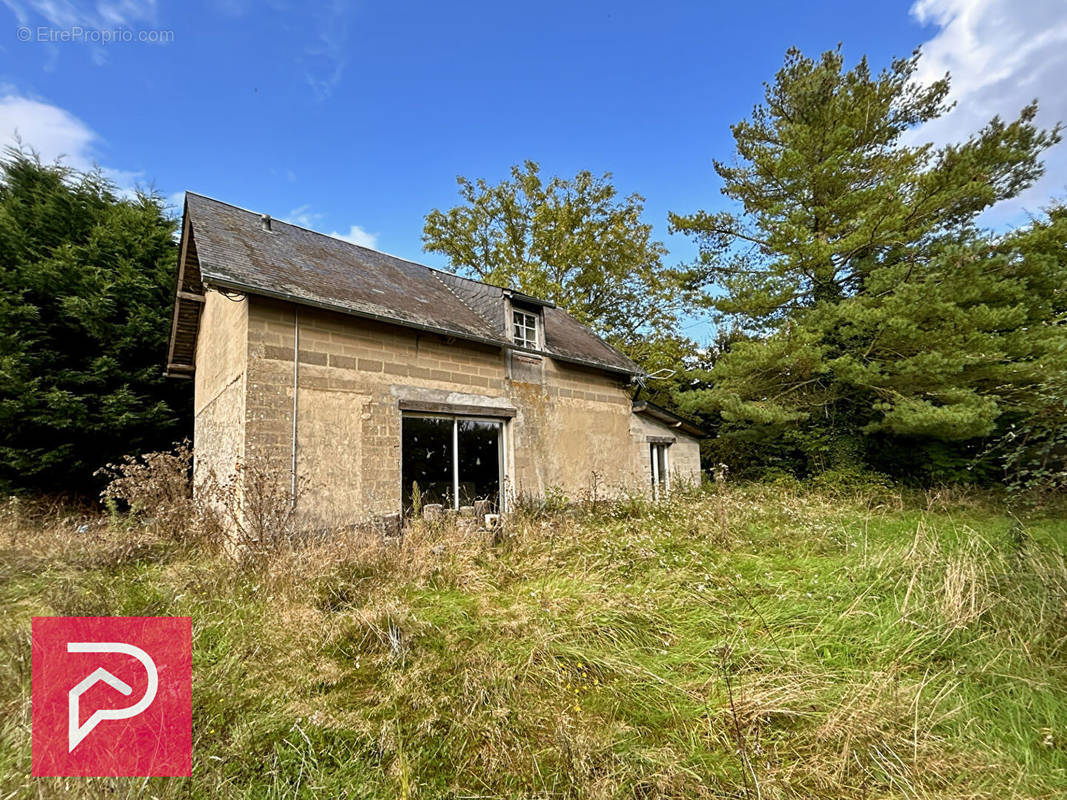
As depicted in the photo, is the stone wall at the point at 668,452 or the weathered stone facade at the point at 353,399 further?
the stone wall at the point at 668,452

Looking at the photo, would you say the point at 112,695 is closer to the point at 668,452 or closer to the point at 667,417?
the point at 667,417

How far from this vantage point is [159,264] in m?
12.7

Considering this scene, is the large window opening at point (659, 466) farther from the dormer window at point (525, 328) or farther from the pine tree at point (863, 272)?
the dormer window at point (525, 328)

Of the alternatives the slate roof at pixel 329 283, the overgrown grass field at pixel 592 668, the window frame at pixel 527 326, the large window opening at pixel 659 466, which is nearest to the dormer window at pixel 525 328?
the window frame at pixel 527 326

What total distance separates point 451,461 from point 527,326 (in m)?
3.70

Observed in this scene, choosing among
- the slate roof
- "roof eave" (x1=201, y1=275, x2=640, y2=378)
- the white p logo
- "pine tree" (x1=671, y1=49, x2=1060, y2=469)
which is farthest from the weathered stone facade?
"pine tree" (x1=671, y1=49, x2=1060, y2=469)

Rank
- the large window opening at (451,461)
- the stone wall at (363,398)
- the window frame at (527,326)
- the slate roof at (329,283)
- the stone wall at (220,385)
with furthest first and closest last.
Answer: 1. the window frame at (527,326)
2. the large window opening at (451,461)
3. the slate roof at (329,283)
4. the stone wall at (220,385)
5. the stone wall at (363,398)

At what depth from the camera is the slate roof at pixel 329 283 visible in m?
6.24

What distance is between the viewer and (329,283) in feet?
23.7

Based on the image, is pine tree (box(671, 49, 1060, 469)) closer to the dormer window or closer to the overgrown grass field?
the dormer window

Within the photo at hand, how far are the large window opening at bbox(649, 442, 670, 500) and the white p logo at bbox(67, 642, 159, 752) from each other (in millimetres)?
10241

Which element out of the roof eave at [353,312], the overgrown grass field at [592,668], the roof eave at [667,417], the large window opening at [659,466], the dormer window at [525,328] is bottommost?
the overgrown grass field at [592,668]

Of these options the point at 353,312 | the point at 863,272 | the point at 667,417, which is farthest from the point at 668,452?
the point at 353,312

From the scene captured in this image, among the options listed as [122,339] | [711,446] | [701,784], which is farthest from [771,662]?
[122,339]
